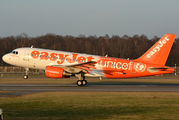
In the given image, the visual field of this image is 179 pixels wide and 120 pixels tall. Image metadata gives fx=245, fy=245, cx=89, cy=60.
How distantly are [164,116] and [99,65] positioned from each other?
21533mm

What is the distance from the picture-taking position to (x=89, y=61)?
3219 cm

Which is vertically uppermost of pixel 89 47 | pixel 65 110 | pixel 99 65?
pixel 89 47

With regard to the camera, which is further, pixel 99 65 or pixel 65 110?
pixel 99 65

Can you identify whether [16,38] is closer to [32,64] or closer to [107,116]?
[32,64]

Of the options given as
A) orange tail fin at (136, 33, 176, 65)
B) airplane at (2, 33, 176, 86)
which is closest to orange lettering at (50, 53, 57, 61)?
airplane at (2, 33, 176, 86)

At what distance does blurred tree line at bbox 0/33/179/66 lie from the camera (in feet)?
341

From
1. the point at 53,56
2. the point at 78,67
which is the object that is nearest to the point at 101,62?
the point at 78,67

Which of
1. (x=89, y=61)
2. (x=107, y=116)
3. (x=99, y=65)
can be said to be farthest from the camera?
(x=99, y=65)

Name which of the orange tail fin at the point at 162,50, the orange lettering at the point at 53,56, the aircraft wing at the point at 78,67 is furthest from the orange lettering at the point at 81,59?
the orange tail fin at the point at 162,50

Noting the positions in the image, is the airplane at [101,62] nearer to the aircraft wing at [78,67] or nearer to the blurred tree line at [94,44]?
the aircraft wing at [78,67]

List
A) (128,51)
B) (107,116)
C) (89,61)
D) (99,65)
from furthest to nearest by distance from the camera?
(128,51)
(99,65)
(89,61)
(107,116)

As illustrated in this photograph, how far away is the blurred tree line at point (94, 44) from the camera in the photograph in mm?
103931

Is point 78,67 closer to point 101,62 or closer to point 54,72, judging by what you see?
point 54,72

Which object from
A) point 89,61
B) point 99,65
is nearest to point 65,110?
point 89,61
